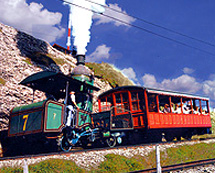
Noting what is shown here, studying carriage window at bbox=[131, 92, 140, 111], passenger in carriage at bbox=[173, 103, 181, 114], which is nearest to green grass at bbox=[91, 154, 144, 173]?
carriage window at bbox=[131, 92, 140, 111]

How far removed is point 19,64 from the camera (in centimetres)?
1750

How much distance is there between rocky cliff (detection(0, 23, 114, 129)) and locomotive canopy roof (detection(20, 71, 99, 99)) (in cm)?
457

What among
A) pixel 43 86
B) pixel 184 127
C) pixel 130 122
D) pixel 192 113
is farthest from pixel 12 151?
pixel 192 113

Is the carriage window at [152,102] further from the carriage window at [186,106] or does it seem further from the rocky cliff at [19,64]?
the rocky cliff at [19,64]

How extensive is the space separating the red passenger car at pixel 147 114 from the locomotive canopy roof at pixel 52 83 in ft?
6.55

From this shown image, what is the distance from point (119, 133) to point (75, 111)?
329 cm

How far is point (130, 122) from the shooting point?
12227mm

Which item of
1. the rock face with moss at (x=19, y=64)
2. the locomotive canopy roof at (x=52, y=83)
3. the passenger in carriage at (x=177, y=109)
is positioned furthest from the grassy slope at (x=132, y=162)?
the rock face with moss at (x=19, y=64)

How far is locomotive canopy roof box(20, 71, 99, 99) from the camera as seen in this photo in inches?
366

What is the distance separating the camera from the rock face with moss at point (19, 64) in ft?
47.2

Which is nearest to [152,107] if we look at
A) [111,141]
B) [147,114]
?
[147,114]

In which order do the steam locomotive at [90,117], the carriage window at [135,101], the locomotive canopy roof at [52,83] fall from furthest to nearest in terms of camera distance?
the carriage window at [135,101]
the locomotive canopy roof at [52,83]
the steam locomotive at [90,117]

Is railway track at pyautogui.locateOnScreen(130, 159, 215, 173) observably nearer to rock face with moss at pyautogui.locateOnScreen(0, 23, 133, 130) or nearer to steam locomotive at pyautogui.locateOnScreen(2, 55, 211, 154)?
steam locomotive at pyautogui.locateOnScreen(2, 55, 211, 154)

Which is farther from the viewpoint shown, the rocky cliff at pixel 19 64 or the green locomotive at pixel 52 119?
the rocky cliff at pixel 19 64
